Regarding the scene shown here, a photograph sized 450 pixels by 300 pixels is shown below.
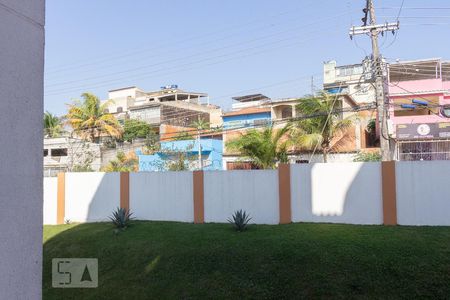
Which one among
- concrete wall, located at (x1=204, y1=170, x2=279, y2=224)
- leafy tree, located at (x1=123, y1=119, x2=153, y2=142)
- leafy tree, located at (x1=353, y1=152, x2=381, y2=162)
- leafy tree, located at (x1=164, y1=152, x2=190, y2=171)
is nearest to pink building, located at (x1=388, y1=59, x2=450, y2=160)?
leafy tree, located at (x1=353, y1=152, x2=381, y2=162)

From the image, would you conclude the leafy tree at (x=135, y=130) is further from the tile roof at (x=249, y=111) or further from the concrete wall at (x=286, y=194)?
the concrete wall at (x=286, y=194)

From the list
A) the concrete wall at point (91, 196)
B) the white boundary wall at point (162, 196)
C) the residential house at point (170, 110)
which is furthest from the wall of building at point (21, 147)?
the residential house at point (170, 110)

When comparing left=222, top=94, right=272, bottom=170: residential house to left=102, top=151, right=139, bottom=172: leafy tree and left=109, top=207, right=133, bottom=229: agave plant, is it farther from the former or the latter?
left=109, top=207, right=133, bottom=229: agave plant

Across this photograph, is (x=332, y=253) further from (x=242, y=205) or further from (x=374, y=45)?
(x=374, y=45)

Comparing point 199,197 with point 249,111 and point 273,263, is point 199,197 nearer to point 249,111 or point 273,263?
point 273,263

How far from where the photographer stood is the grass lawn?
248 inches

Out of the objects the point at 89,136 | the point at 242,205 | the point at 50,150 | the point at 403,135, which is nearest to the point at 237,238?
the point at 242,205

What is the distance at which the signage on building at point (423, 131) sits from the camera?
19438 millimetres

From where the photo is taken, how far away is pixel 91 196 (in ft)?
40.4

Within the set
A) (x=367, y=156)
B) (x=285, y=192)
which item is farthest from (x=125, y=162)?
(x=285, y=192)

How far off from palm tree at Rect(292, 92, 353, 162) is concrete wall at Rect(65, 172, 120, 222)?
422 inches

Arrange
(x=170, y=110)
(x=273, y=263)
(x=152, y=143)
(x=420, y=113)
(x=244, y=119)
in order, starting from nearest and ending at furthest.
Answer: (x=273, y=263)
(x=420, y=113)
(x=244, y=119)
(x=152, y=143)
(x=170, y=110)

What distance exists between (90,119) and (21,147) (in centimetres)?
2924

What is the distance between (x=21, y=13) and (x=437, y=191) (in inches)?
368
